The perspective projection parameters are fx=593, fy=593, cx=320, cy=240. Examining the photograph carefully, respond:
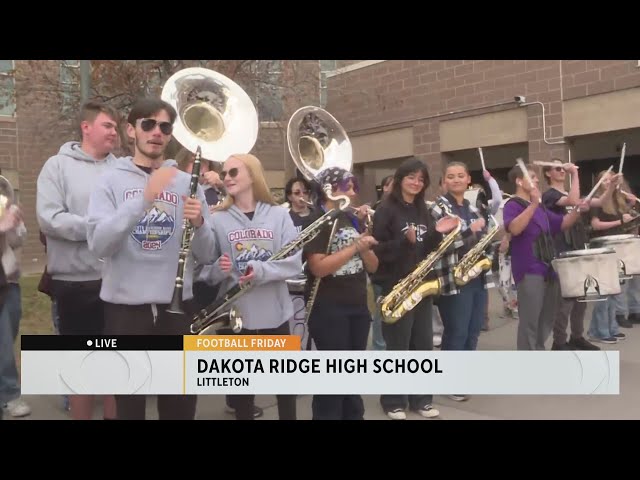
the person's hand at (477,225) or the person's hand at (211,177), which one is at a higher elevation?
the person's hand at (211,177)

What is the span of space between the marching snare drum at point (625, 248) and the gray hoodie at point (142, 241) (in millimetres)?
2101

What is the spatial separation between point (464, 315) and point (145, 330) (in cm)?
166

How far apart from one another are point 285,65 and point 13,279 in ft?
5.46

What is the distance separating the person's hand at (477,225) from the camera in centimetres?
322

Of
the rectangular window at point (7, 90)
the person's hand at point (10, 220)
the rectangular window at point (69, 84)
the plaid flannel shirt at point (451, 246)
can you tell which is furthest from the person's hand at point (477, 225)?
A: the rectangular window at point (7, 90)

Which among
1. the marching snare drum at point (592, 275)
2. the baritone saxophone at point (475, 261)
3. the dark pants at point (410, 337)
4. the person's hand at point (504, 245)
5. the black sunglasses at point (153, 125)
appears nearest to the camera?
the black sunglasses at point (153, 125)

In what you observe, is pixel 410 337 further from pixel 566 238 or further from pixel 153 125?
pixel 153 125

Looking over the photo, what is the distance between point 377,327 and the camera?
10.3 feet

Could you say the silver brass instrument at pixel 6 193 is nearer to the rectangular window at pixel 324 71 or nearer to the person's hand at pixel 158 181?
the person's hand at pixel 158 181

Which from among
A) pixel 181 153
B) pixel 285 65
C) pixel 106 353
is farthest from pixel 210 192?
pixel 106 353

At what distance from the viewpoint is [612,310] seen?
3.13 meters

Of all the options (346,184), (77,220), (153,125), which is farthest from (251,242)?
(77,220)

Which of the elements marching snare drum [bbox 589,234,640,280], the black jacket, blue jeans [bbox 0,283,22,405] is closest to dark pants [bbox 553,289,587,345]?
marching snare drum [bbox 589,234,640,280]

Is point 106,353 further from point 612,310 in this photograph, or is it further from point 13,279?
point 612,310
